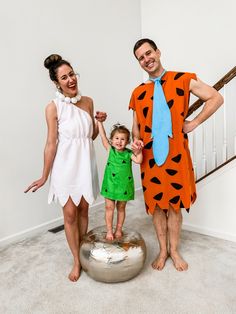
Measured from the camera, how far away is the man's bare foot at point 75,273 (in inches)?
85.6

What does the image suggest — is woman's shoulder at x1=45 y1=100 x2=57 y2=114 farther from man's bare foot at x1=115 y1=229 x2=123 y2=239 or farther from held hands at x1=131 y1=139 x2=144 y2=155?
man's bare foot at x1=115 y1=229 x2=123 y2=239

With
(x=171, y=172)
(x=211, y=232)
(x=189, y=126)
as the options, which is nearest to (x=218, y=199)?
(x=211, y=232)

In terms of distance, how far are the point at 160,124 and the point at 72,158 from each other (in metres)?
0.67

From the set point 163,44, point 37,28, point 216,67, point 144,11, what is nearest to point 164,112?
point 37,28

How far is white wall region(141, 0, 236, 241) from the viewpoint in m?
2.76

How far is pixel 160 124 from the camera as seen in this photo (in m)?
2.06

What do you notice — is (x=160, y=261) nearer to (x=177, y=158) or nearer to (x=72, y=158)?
(x=177, y=158)

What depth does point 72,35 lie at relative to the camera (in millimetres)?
3391

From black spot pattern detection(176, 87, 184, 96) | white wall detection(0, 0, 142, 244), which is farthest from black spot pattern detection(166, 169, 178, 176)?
white wall detection(0, 0, 142, 244)

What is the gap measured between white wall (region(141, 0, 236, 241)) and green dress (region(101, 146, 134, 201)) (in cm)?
104

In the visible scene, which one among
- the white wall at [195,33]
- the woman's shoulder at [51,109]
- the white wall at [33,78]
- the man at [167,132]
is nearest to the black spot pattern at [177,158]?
the man at [167,132]

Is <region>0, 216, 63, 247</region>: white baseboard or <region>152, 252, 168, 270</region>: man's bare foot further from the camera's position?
<region>0, 216, 63, 247</region>: white baseboard

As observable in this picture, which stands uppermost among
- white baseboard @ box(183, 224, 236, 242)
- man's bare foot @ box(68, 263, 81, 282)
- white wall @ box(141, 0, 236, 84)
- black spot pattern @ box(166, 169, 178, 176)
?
white wall @ box(141, 0, 236, 84)

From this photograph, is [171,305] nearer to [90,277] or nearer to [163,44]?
[90,277]
